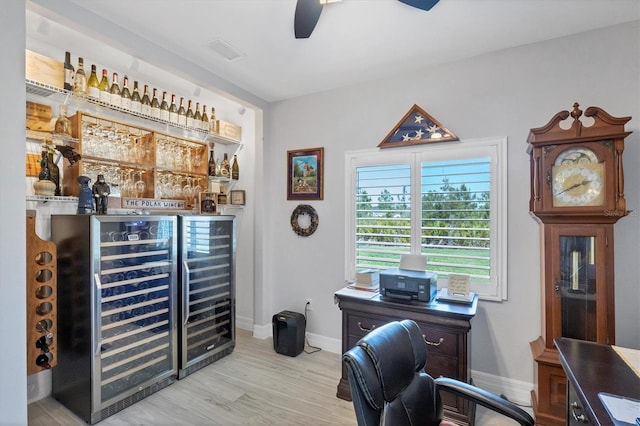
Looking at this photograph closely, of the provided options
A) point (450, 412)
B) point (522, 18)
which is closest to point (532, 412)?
point (450, 412)

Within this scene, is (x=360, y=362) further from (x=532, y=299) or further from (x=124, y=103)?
(x=124, y=103)

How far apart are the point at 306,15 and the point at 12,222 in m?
2.03

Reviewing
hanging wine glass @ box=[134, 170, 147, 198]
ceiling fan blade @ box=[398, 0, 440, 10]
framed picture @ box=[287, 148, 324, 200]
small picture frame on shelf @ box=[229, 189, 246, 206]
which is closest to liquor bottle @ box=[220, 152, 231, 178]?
small picture frame on shelf @ box=[229, 189, 246, 206]

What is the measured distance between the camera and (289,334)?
3129 mm

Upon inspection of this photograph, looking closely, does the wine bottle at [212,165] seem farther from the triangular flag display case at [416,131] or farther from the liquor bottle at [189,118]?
the triangular flag display case at [416,131]

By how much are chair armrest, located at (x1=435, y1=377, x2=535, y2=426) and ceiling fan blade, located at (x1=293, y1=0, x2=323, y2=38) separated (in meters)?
2.09

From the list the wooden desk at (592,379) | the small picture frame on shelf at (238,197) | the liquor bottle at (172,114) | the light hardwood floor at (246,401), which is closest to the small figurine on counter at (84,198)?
the liquor bottle at (172,114)

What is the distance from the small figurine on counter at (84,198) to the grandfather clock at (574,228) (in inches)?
127

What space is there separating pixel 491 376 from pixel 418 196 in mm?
1629

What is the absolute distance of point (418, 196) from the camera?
9.30 feet

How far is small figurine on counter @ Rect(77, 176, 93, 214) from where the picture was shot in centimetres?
227

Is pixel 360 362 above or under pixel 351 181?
under

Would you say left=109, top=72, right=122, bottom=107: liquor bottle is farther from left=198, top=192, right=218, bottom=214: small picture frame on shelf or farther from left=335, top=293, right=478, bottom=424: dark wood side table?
left=335, top=293, right=478, bottom=424: dark wood side table

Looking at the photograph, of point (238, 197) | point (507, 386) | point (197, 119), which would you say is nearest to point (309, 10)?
point (197, 119)
